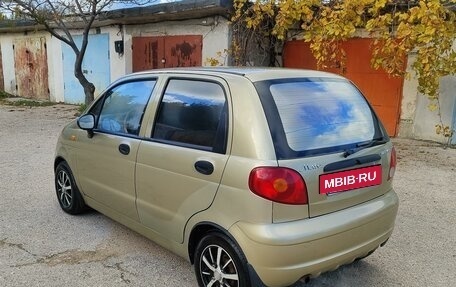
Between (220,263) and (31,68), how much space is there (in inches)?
629

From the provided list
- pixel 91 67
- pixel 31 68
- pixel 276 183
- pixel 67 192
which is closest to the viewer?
pixel 276 183

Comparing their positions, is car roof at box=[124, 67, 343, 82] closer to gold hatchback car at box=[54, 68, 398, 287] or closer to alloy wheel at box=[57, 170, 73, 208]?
gold hatchback car at box=[54, 68, 398, 287]

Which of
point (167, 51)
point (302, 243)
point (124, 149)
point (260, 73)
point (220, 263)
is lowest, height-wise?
point (220, 263)

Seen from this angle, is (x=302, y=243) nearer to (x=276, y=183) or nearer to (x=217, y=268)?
(x=276, y=183)

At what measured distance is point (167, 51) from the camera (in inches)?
412

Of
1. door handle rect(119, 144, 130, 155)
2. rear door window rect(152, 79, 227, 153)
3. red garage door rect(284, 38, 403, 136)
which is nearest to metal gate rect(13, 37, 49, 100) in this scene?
red garage door rect(284, 38, 403, 136)

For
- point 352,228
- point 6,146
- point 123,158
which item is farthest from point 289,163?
point 6,146

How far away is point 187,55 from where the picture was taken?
1001 centimetres

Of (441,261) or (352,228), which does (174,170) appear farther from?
(441,261)

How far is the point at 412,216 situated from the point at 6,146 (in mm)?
7157

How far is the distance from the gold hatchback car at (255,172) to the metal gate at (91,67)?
10124 mm

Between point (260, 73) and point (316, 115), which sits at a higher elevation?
point (260, 73)

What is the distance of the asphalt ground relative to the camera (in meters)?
3.07

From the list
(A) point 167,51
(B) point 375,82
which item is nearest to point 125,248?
(B) point 375,82
